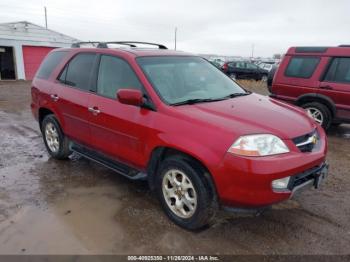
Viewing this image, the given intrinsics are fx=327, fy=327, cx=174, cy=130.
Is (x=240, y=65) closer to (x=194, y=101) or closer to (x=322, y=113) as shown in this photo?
(x=322, y=113)

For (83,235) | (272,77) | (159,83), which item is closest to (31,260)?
(83,235)

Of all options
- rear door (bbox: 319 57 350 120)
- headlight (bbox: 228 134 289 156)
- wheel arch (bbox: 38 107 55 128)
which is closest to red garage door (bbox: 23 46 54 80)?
wheel arch (bbox: 38 107 55 128)

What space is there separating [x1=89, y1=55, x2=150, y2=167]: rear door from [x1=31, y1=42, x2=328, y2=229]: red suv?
0.04 ft

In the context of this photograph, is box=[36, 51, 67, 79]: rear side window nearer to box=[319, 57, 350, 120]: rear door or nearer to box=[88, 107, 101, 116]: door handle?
box=[88, 107, 101, 116]: door handle

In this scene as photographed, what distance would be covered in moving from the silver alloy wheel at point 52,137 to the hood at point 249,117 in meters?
2.68

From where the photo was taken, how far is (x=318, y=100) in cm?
715

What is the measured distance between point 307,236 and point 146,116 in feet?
6.67

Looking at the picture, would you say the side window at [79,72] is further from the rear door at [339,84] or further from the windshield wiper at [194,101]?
the rear door at [339,84]

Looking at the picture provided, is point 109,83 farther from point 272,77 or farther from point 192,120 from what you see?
point 272,77

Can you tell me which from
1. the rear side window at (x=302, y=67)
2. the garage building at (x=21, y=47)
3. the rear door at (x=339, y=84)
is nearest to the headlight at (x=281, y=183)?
the rear door at (x=339, y=84)

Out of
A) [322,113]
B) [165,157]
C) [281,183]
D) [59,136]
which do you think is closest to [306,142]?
[281,183]

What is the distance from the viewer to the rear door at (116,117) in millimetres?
3617

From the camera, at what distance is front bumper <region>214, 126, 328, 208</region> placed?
9.14 ft

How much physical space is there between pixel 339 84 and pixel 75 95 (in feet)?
17.7
